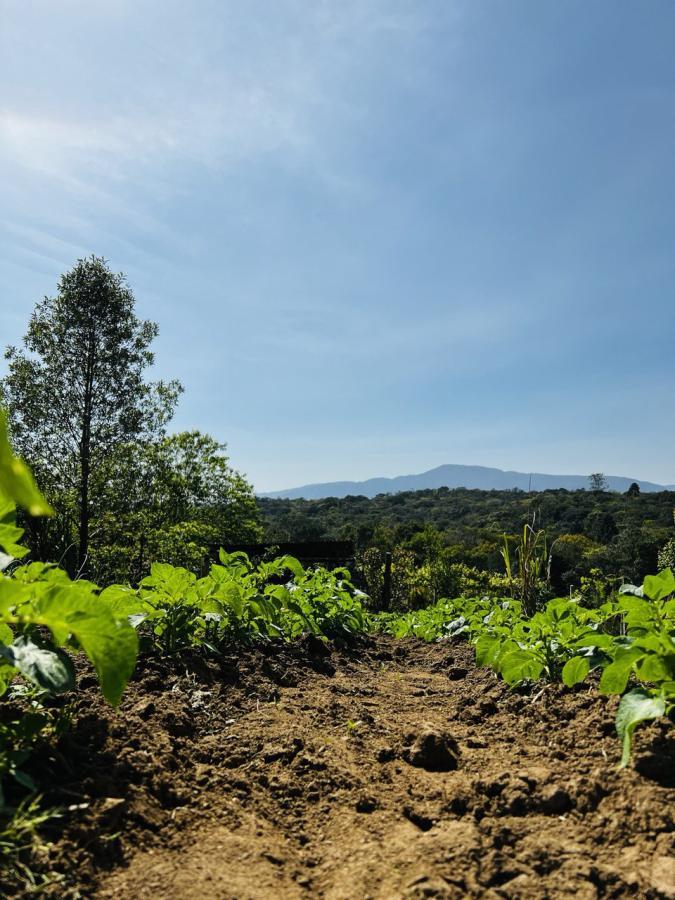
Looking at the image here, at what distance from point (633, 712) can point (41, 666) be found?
64.4 inches

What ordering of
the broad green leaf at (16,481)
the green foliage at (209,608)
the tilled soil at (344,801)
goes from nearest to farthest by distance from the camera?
the broad green leaf at (16,481) → the tilled soil at (344,801) → the green foliage at (209,608)

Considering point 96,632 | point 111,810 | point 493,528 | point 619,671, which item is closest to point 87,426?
point 111,810

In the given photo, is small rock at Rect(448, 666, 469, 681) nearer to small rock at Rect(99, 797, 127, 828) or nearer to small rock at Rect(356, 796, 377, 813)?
small rock at Rect(356, 796, 377, 813)

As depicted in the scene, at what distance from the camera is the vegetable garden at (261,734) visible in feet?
4.54

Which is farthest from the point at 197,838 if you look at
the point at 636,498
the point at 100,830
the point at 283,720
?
the point at 636,498

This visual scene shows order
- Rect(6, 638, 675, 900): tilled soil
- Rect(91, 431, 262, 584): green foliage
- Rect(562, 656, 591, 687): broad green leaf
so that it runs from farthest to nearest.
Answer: Rect(91, 431, 262, 584): green foliage, Rect(562, 656, 591, 687): broad green leaf, Rect(6, 638, 675, 900): tilled soil

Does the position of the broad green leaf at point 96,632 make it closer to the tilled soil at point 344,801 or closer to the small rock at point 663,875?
the tilled soil at point 344,801

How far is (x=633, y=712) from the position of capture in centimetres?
172

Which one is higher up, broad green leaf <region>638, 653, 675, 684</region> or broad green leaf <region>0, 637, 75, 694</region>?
broad green leaf <region>0, 637, 75, 694</region>

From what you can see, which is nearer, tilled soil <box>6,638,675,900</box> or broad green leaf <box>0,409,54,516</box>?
broad green leaf <box>0,409,54,516</box>

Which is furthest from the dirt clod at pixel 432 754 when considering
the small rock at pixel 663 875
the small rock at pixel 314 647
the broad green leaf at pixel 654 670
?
the small rock at pixel 314 647

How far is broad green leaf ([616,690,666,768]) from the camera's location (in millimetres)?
1648

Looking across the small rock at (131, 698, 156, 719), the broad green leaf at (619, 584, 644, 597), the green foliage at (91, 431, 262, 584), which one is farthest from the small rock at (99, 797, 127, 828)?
the green foliage at (91, 431, 262, 584)

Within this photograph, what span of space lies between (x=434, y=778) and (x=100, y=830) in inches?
48.2
